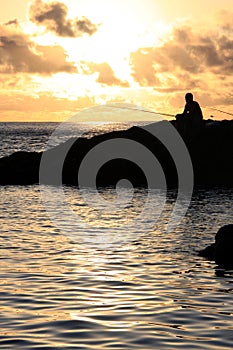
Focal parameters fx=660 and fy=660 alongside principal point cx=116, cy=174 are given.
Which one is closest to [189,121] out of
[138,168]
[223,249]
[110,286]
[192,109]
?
[192,109]

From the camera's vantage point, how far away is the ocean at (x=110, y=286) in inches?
509

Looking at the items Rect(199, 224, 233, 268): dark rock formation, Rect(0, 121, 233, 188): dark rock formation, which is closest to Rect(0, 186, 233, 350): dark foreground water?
Rect(199, 224, 233, 268): dark rock formation

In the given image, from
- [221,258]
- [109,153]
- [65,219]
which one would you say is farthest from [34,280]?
[109,153]

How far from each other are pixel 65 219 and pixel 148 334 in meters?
20.0

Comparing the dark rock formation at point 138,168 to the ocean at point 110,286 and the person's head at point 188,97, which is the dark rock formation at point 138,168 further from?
the ocean at point 110,286

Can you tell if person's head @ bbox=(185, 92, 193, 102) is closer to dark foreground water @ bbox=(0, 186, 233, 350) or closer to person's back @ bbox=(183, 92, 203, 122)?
person's back @ bbox=(183, 92, 203, 122)

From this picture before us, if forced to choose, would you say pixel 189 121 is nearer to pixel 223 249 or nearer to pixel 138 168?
pixel 138 168

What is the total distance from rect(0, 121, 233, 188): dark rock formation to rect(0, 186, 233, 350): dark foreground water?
85.2 ft

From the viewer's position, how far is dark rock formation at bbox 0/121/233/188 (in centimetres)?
5522

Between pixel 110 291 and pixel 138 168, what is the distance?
39.2m

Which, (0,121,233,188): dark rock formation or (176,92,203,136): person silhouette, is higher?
(176,92,203,136): person silhouette

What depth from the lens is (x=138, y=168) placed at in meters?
55.8

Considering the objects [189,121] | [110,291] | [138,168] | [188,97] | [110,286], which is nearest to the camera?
[110,291]

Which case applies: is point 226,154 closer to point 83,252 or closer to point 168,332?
point 83,252
